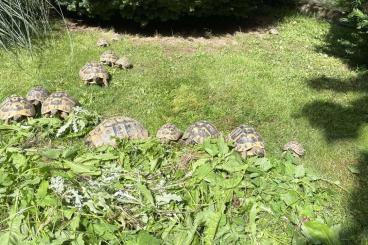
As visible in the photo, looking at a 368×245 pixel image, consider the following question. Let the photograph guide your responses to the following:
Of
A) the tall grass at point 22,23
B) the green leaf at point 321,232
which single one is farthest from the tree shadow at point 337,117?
the tall grass at point 22,23

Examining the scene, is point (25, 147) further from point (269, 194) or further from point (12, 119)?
point (269, 194)

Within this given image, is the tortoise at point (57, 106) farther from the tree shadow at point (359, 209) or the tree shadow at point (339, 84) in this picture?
the tree shadow at point (339, 84)

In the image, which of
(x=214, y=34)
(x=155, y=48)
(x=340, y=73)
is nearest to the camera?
(x=340, y=73)

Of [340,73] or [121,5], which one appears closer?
[340,73]

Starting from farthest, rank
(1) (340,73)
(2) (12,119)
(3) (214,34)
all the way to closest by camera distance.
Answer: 1. (3) (214,34)
2. (1) (340,73)
3. (2) (12,119)

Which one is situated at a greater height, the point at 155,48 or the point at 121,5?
the point at 121,5

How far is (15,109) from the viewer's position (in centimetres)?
605

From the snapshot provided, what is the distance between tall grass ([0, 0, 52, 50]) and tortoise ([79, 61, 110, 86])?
1131mm

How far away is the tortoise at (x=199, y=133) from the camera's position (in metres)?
5.84

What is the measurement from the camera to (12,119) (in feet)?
20.1

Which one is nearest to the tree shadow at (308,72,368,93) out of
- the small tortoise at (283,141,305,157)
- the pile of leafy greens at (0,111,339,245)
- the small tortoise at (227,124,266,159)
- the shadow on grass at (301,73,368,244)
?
the shadow on grass at (301,73,368,244)

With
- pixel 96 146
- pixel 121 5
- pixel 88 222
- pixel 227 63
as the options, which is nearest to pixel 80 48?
pixel 121 5

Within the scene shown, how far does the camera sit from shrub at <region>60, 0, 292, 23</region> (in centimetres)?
912

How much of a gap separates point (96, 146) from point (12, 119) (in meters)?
1.30
